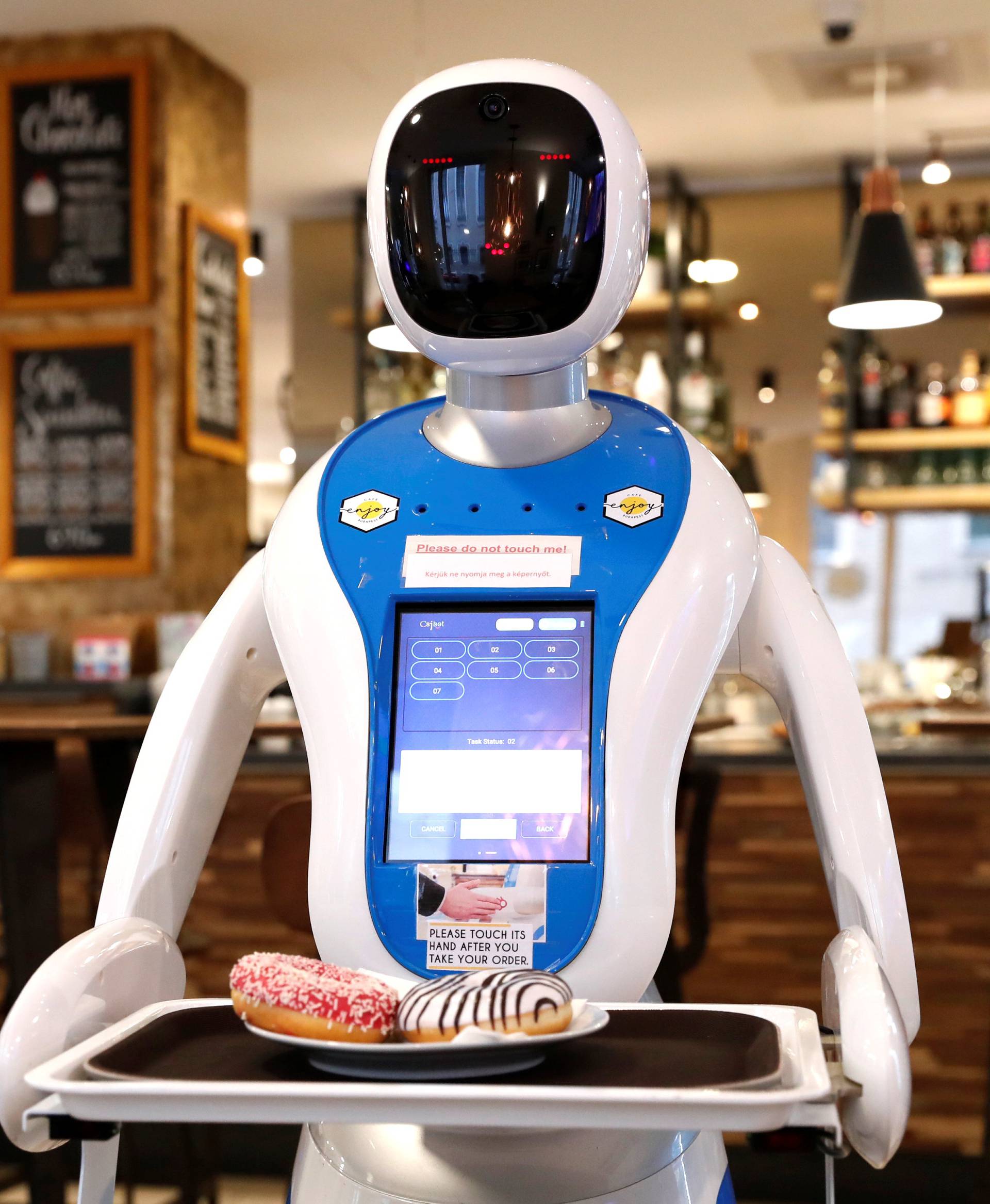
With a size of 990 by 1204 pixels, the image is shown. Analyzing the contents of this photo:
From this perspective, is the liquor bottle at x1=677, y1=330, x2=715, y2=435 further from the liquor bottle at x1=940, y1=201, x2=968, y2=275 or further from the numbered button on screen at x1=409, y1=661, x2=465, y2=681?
the numbered button on screen at x1=409, y1=661, x2=465, y2=681

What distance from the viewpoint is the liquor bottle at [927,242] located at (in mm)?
4949

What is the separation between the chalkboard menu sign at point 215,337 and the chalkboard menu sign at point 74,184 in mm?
165

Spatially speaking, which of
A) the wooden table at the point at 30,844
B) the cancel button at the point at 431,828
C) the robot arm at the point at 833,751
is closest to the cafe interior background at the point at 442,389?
the wooden table at the point at 30,844

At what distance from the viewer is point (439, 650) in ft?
3.58

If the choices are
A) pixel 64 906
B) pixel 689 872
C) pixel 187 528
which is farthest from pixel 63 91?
pixel 689 872

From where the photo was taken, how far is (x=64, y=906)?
118 inches

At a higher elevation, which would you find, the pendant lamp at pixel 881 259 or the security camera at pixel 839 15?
the security camera at pixel 839 15

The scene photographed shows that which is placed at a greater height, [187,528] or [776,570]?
[187,528]

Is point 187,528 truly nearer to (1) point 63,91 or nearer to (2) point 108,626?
(2) point 108,626

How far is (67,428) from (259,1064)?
3462 mm

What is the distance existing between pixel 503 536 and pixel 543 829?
0.78 feet

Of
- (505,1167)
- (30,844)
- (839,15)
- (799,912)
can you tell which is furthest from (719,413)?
(505,1167)

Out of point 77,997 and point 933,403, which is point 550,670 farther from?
point 933,403

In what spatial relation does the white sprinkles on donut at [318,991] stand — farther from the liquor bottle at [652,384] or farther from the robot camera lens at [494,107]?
the liquor bottle at [652,384]
